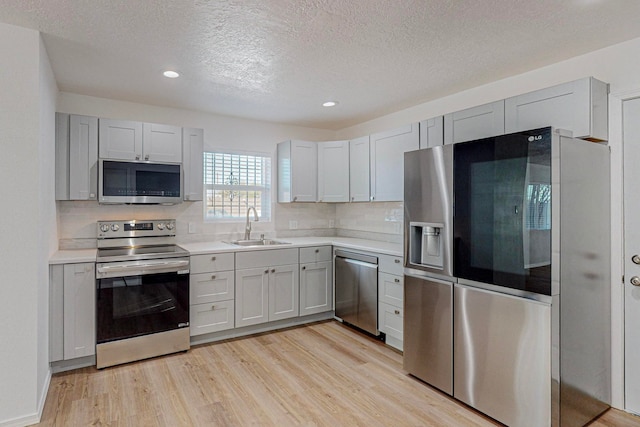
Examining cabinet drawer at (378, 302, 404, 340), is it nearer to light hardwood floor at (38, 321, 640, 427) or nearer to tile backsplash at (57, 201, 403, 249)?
light hardwood floor at (38, 321, 640, 427)

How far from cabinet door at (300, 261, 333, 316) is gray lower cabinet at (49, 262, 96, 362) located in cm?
201

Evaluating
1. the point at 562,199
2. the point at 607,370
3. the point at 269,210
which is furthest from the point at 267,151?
the point at 607,370

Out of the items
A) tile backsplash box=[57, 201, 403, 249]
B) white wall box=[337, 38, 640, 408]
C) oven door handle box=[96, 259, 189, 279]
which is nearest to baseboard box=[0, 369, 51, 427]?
oven door handle box=[96, 259, 189, 279]

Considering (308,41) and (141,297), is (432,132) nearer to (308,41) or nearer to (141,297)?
(308,41)

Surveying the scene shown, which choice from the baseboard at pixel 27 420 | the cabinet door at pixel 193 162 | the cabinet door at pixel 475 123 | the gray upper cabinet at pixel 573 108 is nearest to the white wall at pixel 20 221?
the baseboard at pixel 27 420

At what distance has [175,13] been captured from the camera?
205 centimetres

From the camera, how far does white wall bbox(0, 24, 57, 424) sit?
2.19 meters

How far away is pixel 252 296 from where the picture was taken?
376 cm

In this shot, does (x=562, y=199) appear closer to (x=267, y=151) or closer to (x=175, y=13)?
(x=175, y=13)

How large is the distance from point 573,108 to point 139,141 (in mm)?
3628

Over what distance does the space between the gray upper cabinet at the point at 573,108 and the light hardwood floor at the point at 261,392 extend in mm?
1880

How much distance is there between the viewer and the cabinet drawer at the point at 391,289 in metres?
3.34

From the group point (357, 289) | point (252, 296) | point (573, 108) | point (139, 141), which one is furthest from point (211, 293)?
point (573, 108)

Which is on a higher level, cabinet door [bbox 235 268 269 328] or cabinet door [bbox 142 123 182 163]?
cabinet door [bbox 142 123 182 163]
